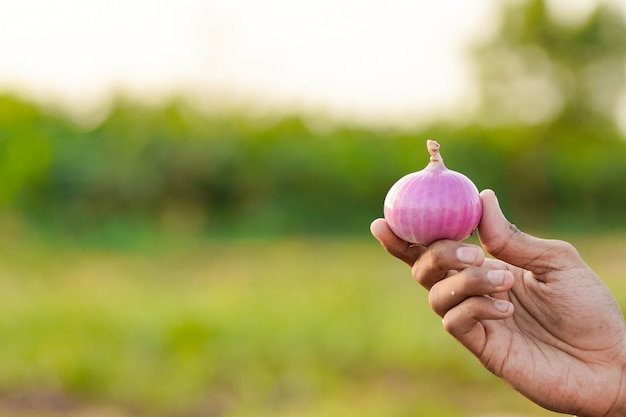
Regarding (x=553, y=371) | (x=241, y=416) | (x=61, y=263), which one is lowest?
(x=553, y=371)

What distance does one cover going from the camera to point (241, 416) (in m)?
4.34

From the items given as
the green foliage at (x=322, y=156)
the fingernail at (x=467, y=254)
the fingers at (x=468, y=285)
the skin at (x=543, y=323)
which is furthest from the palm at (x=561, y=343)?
the green foliage at (x=322, y=156)

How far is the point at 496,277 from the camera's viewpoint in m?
1.62

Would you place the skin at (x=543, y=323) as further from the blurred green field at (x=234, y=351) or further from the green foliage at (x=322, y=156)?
the green foliage at (x=322, y=156)

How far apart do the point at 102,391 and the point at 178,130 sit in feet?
32.4

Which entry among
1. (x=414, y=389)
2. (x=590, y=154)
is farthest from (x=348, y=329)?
(x=590, y=154)

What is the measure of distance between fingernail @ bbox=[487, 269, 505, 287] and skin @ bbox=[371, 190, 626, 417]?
11 centimetres

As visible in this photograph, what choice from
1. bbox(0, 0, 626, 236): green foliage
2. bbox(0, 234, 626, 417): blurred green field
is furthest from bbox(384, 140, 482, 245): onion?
bbox(0, 0, 626, 236): green foliage

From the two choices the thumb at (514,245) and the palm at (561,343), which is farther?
the palm at (561,343)

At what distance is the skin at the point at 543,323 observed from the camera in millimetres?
1761

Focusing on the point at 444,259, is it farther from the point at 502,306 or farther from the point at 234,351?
the point at 234,351

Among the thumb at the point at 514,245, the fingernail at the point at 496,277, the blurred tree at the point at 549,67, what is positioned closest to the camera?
the fingernail at the point at 496,277

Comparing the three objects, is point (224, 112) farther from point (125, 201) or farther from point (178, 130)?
point (125, 201)

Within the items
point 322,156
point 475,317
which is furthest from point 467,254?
point 322,156
